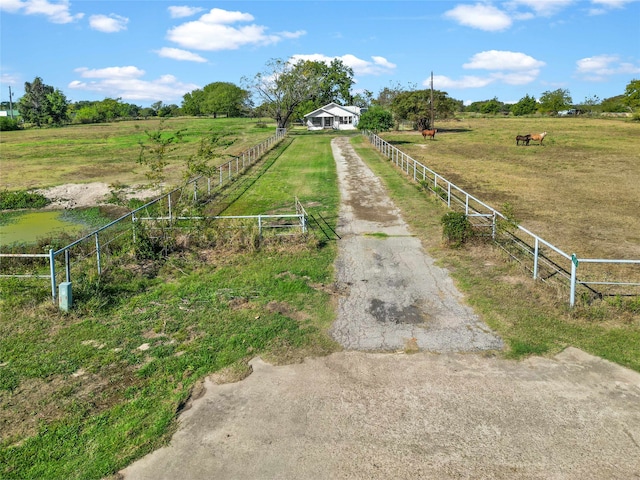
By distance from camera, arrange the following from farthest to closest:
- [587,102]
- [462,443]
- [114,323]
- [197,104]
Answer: [197,104] < [587,102] < [114,323] < [462,443]

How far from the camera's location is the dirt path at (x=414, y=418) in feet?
18.7

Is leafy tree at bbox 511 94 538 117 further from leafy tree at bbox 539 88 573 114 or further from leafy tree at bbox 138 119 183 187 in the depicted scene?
leafy tree at bbox 138 119 183 187

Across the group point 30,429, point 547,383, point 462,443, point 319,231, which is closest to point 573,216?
point 319,231

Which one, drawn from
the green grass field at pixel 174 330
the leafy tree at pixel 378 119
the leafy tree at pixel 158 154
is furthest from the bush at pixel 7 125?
the green grass field at pixel 174 330

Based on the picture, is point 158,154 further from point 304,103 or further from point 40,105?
point 40,105

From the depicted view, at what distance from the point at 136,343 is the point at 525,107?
445 ft

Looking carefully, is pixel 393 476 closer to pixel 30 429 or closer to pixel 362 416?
pixel 362 416

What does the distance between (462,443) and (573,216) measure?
15464 millimetres

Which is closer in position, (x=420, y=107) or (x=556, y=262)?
(x=556, y=262)

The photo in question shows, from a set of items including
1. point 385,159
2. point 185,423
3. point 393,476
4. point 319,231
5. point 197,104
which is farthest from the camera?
point 197,104

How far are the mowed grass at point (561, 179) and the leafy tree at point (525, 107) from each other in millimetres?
71452

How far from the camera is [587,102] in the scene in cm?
13112

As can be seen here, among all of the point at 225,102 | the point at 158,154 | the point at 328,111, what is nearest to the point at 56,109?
the point at 225,102

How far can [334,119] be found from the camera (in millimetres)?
79562
